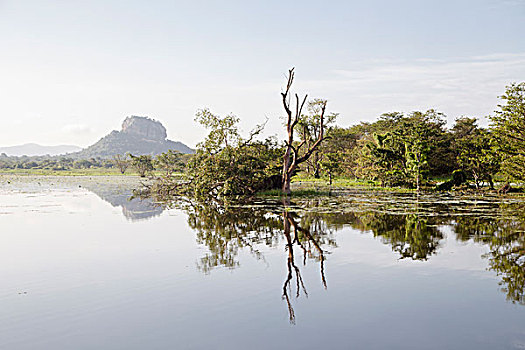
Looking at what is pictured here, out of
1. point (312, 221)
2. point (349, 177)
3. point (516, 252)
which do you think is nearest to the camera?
point (516, 252)

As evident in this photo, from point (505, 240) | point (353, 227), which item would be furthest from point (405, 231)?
point (505, 240)

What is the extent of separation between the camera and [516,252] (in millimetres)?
10336

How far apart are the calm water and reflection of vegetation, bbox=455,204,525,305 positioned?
50 millimetres

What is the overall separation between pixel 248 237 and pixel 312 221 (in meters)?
3.75

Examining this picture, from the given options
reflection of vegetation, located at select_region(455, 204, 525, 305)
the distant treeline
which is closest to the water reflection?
reflection of vegetation, located at select_region(455, 204, 525, 305)

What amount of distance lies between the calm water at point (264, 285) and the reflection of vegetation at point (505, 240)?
5 cm

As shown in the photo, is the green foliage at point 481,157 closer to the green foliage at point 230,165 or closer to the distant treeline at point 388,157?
the distant treeline at point 388,157

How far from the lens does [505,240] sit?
11930mm

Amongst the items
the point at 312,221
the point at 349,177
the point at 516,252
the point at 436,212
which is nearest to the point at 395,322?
the point at 516,252

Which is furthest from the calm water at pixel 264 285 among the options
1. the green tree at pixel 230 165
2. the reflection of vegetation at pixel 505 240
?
the green tree at pixel 230 165

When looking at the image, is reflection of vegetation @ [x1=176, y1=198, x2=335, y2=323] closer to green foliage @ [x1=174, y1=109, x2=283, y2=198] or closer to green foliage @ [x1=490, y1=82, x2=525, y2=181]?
green foliage @ [x1=174, y1=109, x2=283, y2=198]

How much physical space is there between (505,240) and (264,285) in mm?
7650

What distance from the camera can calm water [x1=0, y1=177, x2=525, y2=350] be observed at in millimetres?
5559

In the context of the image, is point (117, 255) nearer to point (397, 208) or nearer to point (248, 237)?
point (248, 237)
